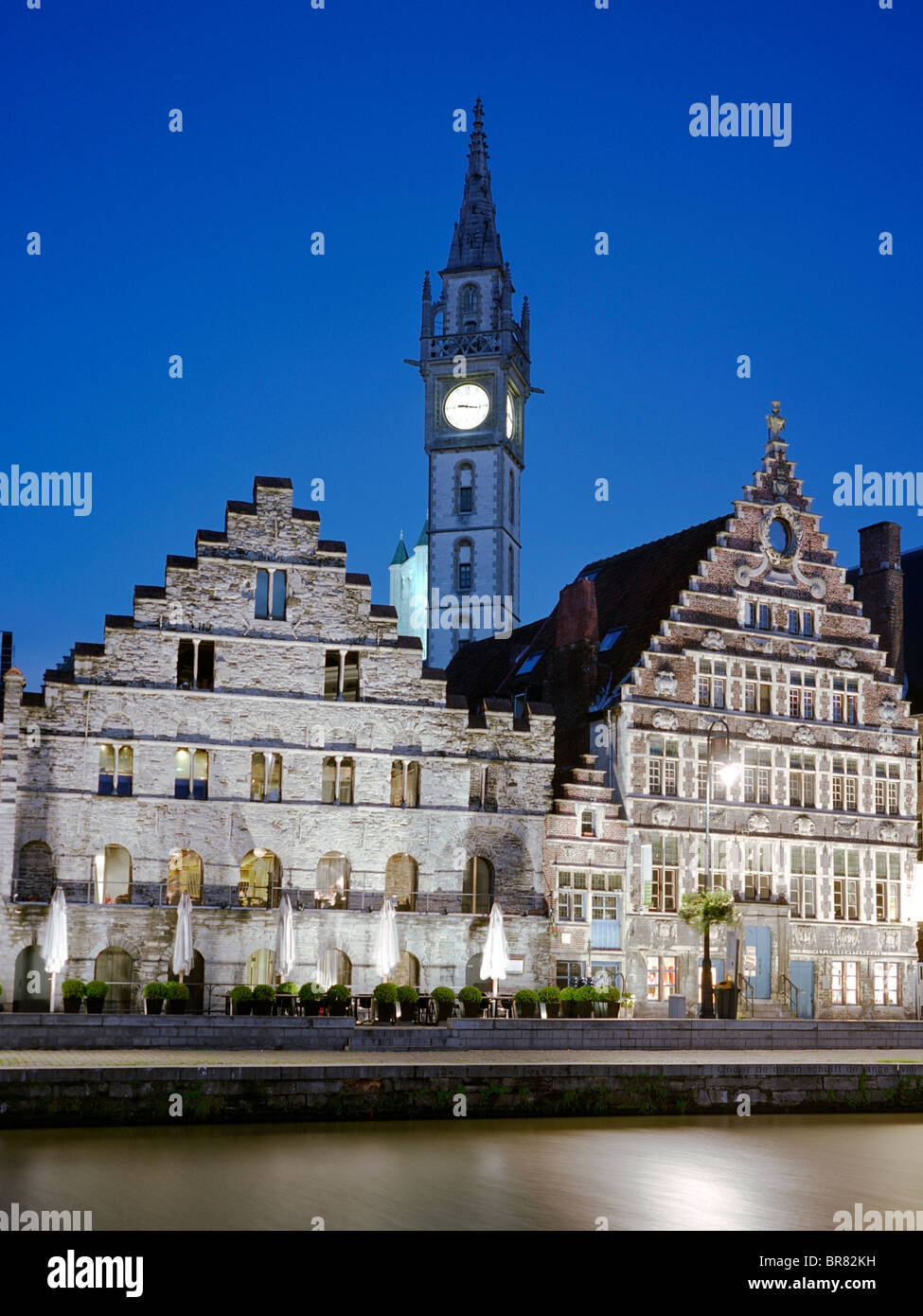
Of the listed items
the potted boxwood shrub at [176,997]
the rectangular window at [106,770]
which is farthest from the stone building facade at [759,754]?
the rectangular window at [106,770]

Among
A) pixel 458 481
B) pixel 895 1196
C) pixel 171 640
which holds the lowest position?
pixel 895 1196

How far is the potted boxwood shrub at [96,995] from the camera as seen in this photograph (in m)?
36.5

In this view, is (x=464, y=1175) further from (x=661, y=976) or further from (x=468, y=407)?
(x=468, y=407)

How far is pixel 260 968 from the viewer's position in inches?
1777

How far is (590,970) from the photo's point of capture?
1887 inches

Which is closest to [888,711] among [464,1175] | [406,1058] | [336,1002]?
[336,1002]

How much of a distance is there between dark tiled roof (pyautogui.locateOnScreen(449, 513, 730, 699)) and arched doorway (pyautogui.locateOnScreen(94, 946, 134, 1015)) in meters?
17.0

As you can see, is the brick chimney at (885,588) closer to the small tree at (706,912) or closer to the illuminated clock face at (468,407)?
the small tree at (706,912)

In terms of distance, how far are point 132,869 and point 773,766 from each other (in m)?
20.0

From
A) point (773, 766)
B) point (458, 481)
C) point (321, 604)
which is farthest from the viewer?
point (458, 481)

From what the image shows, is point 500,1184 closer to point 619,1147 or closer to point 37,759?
point 619,1147

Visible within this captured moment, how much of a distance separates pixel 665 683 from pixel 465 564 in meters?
42.9

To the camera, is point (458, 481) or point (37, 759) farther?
point (458, 481)
